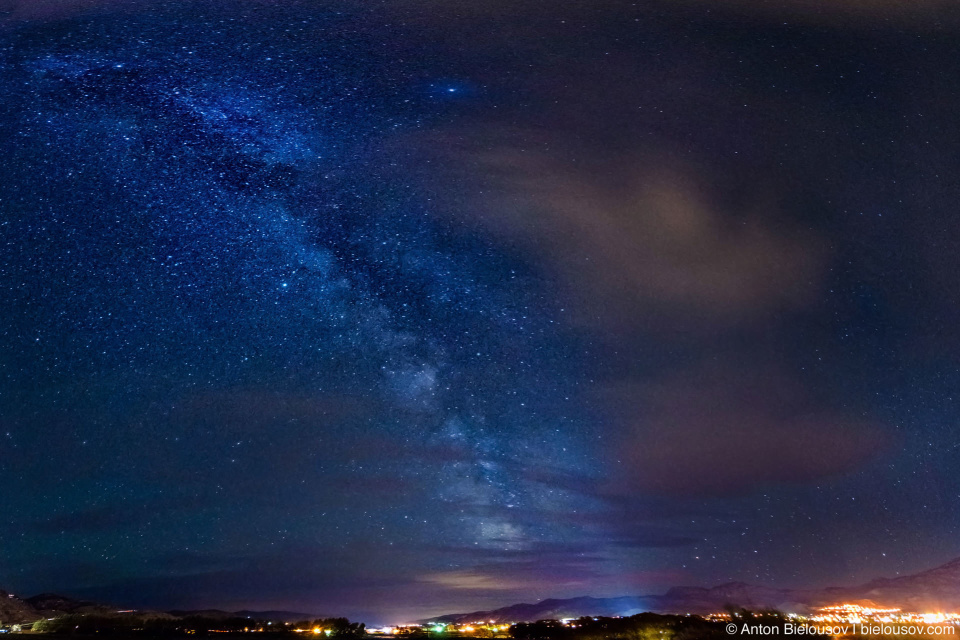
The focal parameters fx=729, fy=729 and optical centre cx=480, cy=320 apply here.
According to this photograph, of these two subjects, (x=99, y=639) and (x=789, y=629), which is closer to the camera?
(x=789, y=629)

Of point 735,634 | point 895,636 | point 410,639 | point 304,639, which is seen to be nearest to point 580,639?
point 410,639

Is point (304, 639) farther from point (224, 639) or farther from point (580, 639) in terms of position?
point (580, 639)

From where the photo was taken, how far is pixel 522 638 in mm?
151500

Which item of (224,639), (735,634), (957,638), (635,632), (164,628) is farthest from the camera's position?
(164,628)

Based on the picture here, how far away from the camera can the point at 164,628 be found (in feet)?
644

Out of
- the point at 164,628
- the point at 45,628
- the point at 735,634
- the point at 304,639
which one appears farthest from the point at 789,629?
the point at 164,628

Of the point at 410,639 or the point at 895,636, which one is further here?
the point at 410,639

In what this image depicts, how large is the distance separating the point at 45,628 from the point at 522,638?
108963 millimetres

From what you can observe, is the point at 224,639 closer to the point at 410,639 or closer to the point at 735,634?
the point at 410,639

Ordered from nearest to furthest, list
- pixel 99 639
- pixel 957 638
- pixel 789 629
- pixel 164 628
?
pixel 957 638, pixel 789 629, pixel 99 639, pixel 164 628

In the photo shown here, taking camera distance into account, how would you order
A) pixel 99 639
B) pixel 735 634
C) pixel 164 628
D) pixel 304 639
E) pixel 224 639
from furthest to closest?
1. pixel 164 628
2. pixel 304 639
3. pixel 224 639
4. pixel 99 639
5. pixel 735 634

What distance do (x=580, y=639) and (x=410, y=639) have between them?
148ft

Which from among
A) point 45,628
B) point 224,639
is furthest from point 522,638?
point 45,628

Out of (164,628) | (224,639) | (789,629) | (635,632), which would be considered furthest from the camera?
(164,628)
